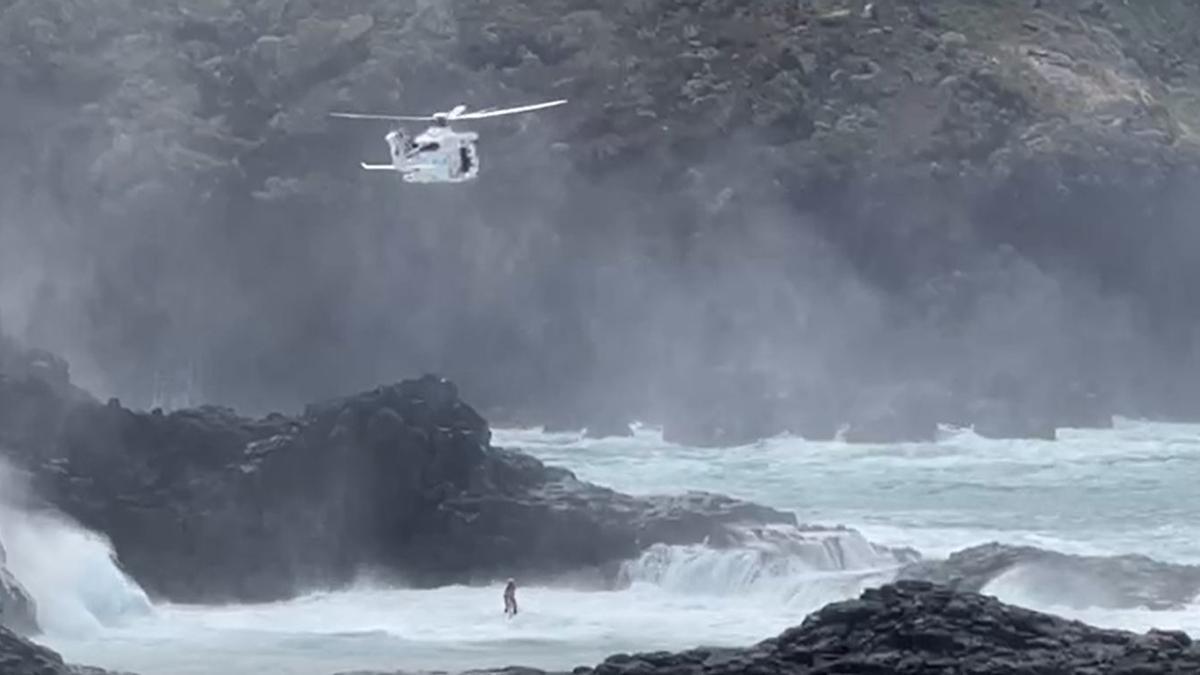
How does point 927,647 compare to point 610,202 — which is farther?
point 610,202

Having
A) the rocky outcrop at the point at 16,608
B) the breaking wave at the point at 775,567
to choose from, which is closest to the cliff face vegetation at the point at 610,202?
the breaking wave at the point at 775,567

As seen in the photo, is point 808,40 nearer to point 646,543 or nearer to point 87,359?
point 87,359

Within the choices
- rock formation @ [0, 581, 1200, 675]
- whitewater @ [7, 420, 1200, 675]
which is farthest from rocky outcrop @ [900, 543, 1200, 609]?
rock formation @ [0, 581, 1200, 675]

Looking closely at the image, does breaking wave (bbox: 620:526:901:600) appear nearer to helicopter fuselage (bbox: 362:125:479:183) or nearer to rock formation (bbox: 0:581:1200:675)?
helicopter fuselage (bbox: 362:125:479:183)

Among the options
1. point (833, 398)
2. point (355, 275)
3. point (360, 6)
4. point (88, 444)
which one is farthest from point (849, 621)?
point (360, 6)

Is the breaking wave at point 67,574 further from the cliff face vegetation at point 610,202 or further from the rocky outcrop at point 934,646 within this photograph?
the cliff face vegetation at point 610,202

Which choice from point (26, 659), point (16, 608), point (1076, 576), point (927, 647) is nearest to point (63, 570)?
point (16, 608)

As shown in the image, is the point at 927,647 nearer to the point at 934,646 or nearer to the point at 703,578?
the point at 934,646
